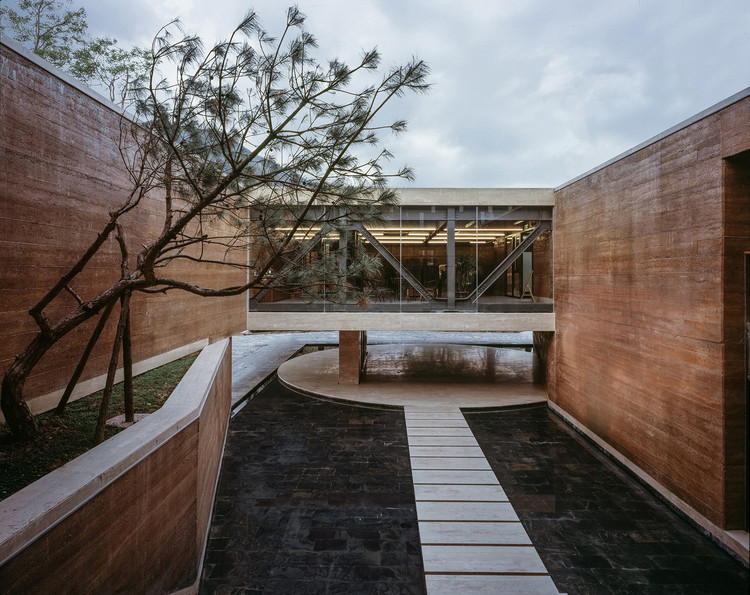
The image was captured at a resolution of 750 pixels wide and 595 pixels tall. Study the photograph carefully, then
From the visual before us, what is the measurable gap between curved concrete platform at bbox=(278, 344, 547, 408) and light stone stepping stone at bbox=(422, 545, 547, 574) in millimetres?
4894

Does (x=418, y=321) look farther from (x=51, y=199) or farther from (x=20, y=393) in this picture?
(x=20, y=393)

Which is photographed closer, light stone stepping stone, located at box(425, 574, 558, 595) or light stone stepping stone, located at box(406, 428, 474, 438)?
light stone stepping stone, located at box(425, 574, 558, 595)

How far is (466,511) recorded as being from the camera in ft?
16.9

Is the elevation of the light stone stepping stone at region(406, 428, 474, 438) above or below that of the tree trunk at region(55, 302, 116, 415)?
below

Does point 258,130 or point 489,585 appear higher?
point 258,130

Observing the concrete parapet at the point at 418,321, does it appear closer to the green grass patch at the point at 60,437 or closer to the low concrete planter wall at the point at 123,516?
the green grass patch at the point at 60,437

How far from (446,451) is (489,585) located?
3.12 metres

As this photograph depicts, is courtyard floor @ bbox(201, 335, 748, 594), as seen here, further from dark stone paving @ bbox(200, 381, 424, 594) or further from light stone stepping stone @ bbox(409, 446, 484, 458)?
light stone stepping stone @ bbox(409, 446, 484, 458)

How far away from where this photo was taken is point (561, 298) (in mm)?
9203

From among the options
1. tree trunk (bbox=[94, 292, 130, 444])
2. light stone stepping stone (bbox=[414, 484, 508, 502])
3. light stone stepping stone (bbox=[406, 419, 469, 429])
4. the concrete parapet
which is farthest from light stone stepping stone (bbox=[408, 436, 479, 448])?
tree trunk (bbox=[94, 292, 130, 444])

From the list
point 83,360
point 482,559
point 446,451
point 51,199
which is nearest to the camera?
point 482,559

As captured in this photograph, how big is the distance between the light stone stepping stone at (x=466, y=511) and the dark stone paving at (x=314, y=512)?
204mm

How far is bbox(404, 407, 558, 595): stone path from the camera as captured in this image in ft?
13.0

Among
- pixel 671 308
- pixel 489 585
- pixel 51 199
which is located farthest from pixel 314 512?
pixel 671 308
